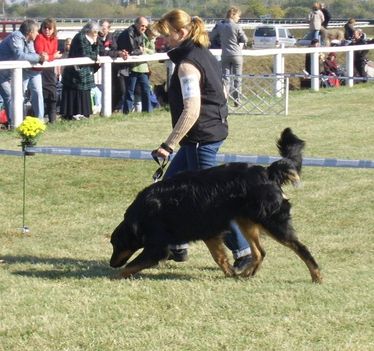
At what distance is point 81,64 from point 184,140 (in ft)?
32.4

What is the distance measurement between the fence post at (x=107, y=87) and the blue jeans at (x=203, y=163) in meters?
10.0

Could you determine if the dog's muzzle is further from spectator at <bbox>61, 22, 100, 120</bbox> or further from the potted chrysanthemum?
spectator at <bbox>61, 22, 100, 120</bbox>

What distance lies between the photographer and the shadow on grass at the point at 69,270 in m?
7.41

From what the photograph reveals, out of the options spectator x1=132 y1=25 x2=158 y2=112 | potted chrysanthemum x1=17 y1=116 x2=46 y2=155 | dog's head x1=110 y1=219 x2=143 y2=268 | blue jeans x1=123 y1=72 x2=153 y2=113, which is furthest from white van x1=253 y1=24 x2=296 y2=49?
dog's head x1=110 y1=219 x2=143 y2=268

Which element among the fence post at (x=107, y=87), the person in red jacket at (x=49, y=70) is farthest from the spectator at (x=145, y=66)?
the person in red jacket at (x=49, y=70)

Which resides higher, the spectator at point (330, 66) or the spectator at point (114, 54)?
the spectator at point (114, 54)

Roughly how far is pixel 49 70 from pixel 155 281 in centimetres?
1021

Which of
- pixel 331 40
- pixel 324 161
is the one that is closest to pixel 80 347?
pixel 324 161

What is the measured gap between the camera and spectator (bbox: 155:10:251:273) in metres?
7.06

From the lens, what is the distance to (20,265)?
7.82 metres

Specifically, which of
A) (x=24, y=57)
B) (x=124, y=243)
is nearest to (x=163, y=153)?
(x=124, y=243)

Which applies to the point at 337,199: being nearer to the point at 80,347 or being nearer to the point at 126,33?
the point at 80,347

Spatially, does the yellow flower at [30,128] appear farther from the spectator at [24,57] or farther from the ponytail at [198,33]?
the spectator at [24,57]

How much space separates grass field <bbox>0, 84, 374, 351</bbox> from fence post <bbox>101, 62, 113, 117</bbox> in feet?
14.3
